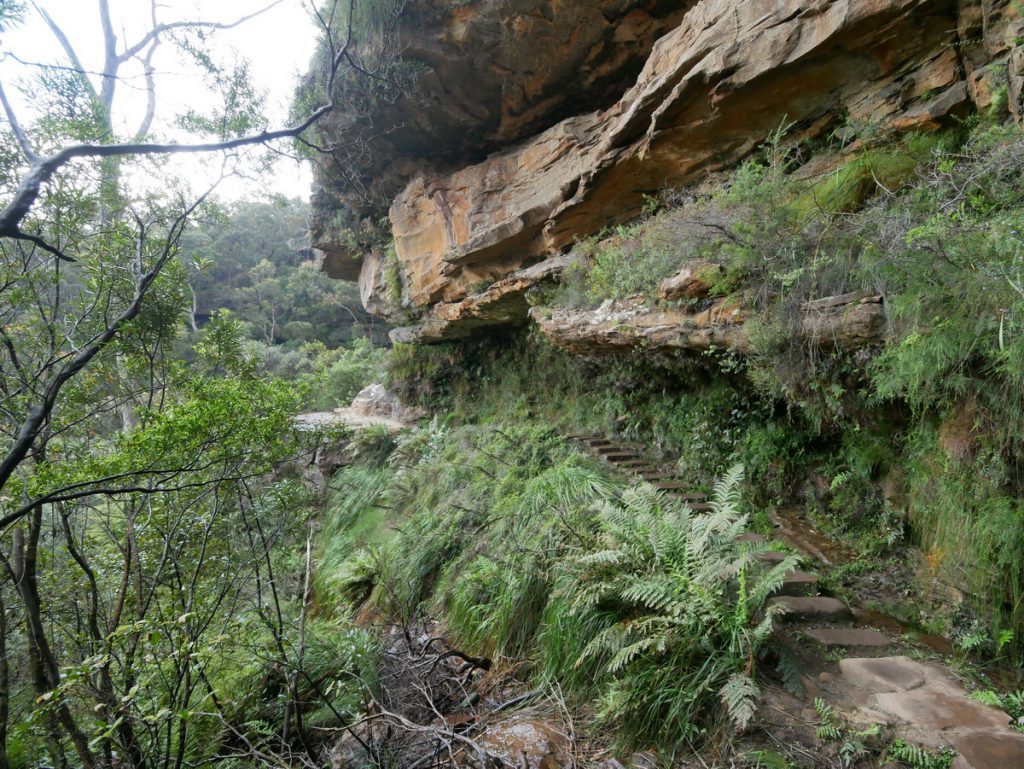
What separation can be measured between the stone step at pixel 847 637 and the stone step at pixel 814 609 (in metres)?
0.13

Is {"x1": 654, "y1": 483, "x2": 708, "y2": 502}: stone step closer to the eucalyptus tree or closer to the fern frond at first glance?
the fern frond

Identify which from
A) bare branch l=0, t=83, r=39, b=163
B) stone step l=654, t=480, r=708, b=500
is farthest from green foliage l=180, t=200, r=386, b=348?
bare branch l=0, t=83, r=39, b=163

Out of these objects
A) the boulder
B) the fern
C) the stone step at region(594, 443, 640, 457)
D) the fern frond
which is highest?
the boulder

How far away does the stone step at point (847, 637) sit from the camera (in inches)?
111

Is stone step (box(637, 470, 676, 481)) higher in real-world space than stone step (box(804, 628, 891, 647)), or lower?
higher

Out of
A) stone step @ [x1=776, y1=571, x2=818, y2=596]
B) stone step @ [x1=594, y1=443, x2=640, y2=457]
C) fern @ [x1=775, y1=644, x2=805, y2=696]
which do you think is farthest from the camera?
stone step @ [x1=594, y1=443, x2=640, y2=457]

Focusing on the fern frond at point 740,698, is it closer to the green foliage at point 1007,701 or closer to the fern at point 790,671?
the fern at point 790,671

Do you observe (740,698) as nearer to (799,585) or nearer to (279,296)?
(799,585)

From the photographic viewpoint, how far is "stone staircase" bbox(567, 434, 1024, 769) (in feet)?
6.37

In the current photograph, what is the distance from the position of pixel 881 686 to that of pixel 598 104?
8.21 meters

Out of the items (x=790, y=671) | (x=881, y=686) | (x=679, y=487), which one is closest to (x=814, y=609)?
(x=881, y=686)

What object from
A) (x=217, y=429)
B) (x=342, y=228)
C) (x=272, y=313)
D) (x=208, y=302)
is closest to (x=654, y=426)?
(x=217, y=429)

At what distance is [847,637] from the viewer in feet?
9.39

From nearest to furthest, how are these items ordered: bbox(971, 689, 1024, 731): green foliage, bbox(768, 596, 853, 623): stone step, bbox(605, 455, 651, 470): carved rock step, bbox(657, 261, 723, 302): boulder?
bbox(971, 689, 1024, 731): green foliage, bbox(768, 596, 853, 623): stone step, bbox(657, 261, 723, 302): boulder, bbox(605, 455, 651, 470): carved rock step
